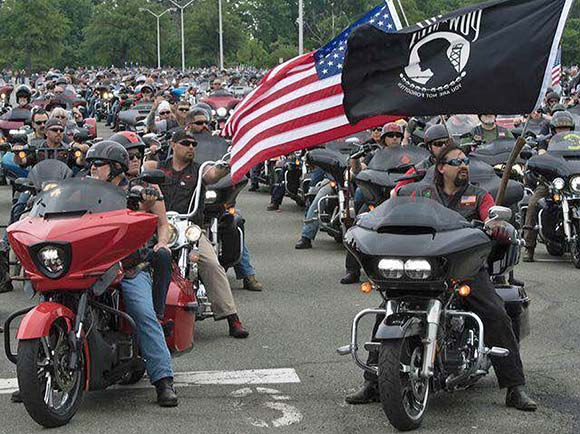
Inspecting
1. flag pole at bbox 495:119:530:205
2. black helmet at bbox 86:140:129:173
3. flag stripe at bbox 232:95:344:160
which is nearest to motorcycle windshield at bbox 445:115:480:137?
flag stripe at bbox 232:95:344:160

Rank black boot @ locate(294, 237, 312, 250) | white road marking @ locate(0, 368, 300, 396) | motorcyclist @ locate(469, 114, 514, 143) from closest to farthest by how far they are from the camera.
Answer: white road marking @ locate(0, 368, 300, 396)
motorcyclist @ locate(469, 114, 514, 143)
black boot @ locate(294, 237, 312, 250)

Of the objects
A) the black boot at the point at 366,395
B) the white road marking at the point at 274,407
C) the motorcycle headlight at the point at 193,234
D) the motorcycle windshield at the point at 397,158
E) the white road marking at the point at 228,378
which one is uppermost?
the motorcycle windshield at the point at 397,158

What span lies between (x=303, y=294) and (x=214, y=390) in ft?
13.0

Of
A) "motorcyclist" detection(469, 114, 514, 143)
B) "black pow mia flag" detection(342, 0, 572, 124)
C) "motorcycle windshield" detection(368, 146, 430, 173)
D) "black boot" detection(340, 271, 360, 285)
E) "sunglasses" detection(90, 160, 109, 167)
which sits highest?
"black pow mia flag" detection(342, 0, 572, 124)

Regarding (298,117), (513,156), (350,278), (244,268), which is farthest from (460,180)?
(350,278)

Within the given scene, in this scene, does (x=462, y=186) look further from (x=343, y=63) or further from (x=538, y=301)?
(x=538, y=301)

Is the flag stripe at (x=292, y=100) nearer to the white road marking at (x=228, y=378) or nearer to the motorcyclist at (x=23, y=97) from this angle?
the white road marking at (x=228, y=378)

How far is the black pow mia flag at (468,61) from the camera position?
7.89 m

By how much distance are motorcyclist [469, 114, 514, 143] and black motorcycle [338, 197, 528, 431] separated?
7596mm

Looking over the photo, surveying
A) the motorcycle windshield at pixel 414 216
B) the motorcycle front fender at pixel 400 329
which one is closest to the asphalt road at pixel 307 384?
the motorcycle front fender at pixel 400 329

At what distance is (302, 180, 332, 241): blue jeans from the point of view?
612 inches

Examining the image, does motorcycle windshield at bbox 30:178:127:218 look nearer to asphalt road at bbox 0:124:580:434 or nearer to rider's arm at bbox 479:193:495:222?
asphalt road at bbox 0:124:580:434

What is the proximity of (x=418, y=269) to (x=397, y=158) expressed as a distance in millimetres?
6198

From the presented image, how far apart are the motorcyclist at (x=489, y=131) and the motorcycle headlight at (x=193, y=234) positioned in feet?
19.3
